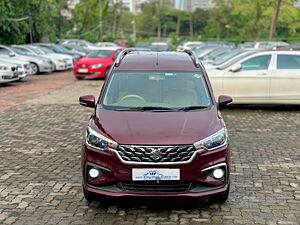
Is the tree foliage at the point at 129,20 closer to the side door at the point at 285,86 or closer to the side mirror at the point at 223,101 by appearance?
the side door at the point at 285,86

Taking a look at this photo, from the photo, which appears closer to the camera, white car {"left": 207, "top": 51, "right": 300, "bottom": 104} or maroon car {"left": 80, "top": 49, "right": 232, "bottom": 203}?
maroon car {"left": 80, "top": 49, "right": 232, "bottom": 203}

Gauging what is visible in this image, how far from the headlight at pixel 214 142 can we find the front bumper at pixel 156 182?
7 cm

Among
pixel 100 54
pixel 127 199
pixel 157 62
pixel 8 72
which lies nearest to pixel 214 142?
pixel 127 199

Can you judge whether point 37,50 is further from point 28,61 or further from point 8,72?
point 8,72

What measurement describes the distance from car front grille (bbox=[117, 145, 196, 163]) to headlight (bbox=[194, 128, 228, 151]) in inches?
5.0

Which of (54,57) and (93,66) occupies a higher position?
(93,66)

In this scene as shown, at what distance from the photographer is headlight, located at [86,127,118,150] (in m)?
5.28

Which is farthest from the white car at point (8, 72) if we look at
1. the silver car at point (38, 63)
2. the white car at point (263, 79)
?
the white car at point (263, 79)

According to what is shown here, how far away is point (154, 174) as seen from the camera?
513 centimetres

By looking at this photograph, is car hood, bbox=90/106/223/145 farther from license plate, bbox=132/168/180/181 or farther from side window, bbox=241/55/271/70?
side window, bbox=241/55/271/70

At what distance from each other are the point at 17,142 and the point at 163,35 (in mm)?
104176

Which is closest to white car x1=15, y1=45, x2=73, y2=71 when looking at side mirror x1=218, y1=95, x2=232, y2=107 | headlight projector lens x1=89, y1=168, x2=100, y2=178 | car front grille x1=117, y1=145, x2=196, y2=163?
side mirror x1=218, y1=95, x2=232, y2=107

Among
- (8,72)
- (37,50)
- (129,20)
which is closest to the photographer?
(8,72)

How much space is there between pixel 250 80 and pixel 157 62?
6.38 m
